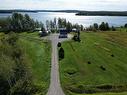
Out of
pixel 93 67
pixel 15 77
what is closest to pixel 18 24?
pixel 93 67

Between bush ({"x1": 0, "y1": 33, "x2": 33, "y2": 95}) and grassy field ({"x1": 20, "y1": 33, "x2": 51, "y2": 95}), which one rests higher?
bush ({"x1": 0, "y1": 33, "x2": 33, "y2": 95})

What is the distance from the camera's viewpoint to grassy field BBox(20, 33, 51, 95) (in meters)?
75.7

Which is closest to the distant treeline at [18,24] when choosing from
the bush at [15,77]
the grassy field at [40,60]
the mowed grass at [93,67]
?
the grassy field at [40,60]

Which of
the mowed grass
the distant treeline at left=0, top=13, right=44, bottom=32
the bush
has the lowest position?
the distant treeline at left=0, top=13, right=44, bottom=32

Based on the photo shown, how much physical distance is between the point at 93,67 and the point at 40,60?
58.2ft

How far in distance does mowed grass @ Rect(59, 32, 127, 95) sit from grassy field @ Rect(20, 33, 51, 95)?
462 cm

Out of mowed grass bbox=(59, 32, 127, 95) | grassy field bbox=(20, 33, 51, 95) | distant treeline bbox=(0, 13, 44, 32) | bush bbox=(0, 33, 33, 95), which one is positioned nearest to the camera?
bush bbox=(0, 33, 33, 95)

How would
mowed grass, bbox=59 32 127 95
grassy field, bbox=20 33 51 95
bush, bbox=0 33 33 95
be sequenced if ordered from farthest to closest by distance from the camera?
grassy field, bbox=20 33 51 95, mowed grass, bbox=59 32 127 95, bush, bbox=0 33 33 95

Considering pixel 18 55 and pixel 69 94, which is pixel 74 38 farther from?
Result: pixel 69 94

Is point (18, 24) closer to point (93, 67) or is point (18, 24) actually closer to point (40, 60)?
point (40, 60)

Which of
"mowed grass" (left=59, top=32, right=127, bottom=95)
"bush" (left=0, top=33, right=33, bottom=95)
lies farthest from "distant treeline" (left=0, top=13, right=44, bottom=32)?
"bush" (left=0, top=33, right=33, bottom=95)

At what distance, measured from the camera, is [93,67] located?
A: 8888cm

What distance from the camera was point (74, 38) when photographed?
12269 centimetres

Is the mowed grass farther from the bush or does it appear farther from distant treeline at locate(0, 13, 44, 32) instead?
distant treeline at locate(0, 13, 44, 32)
